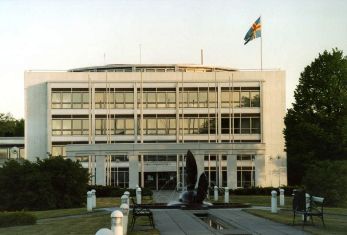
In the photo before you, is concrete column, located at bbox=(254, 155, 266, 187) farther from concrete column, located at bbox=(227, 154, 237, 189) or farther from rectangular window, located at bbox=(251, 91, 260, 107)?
rectangular window, located at bbox=(251, 91, 260, 107)

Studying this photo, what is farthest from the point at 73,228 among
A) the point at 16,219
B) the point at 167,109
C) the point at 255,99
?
the point at 255,99

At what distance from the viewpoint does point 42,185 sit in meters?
38.5

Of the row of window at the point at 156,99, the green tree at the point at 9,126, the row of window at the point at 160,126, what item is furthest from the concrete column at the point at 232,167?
the green tree at the point at 9,126

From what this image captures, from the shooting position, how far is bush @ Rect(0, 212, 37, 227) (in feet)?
81.8

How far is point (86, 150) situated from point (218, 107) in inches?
660

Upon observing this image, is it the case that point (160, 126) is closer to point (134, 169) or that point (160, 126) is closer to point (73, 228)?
point (134, 169)

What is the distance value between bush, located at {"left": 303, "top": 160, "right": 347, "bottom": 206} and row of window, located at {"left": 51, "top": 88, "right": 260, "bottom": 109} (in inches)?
1344

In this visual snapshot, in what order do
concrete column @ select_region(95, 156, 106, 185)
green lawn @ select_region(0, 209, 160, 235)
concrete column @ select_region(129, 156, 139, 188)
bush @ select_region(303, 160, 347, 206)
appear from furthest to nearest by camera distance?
1. concrete column @ select_region(129, 156, 139, 188)
2. concrete column @ select_region(95, 156, 106, 185)
3. bush @ select_region(303, 160, 347, 206)
4. green lawn @ select_region(0, 209, 160, 235)

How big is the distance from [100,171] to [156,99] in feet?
45.2

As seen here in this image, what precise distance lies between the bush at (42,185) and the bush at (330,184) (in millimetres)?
14135

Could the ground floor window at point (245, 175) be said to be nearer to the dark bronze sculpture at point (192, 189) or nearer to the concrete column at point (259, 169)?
the concrete column at point (259, 169)

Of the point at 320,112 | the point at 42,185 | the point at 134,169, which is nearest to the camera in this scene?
the point at 42,185

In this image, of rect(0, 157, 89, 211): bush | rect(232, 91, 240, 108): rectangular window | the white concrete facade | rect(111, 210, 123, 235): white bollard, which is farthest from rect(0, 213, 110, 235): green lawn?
rect(232, 91, 240, 108): rectangular window

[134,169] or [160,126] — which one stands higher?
[160,126]
